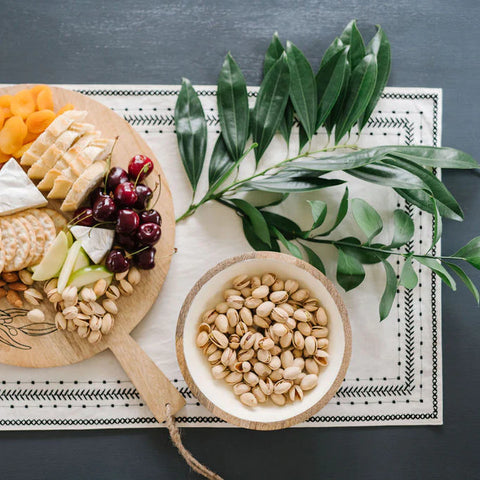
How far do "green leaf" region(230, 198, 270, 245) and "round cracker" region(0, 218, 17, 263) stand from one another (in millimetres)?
507

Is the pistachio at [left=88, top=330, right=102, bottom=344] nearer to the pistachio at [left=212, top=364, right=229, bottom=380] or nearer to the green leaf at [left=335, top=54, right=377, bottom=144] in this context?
the pistachio at [left=212, top=364, right=229, bottom=380]

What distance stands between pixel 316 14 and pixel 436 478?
122 cm

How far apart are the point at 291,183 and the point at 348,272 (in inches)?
9.8

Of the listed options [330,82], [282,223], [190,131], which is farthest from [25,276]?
[330,82]

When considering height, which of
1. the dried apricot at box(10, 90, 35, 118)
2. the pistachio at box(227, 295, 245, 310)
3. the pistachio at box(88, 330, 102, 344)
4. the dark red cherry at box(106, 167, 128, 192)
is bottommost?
the pistachio at box(88, 330, 102, 344)

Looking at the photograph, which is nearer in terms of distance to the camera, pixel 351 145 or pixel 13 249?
pixel 13 249

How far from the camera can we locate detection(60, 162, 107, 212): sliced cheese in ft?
3.52

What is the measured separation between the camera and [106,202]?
3.51ft

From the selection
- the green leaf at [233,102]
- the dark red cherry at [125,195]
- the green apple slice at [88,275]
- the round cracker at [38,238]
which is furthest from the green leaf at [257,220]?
the round cracker at [38,238]

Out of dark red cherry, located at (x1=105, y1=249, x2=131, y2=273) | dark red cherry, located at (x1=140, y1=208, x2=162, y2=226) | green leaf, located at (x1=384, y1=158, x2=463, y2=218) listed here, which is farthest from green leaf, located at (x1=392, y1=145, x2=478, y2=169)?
dark red cherry, located at (x1=105, y1=249, x2=131, y2=273)

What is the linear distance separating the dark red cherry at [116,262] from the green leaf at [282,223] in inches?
13.9

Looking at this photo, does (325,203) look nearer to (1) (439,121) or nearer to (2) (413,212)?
(2) (413,212)

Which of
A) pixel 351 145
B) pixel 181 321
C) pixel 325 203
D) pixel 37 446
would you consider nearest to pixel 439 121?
pixel 351 145

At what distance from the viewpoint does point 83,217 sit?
1.11 meters
